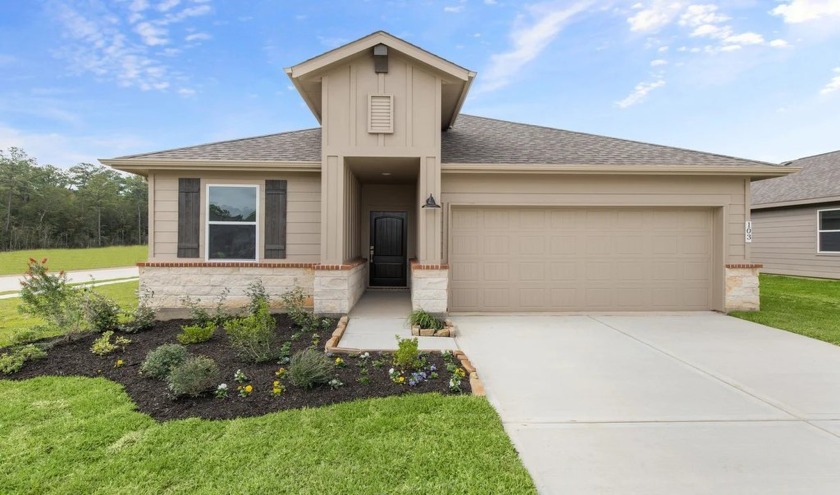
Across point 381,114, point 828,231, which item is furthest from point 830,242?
point 381,114

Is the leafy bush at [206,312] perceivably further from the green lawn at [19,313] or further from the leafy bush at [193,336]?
the green lawn at [19,313]

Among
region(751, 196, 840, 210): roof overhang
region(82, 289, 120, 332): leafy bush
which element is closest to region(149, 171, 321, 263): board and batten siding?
region(82, 289, 120, 332): leafy bush

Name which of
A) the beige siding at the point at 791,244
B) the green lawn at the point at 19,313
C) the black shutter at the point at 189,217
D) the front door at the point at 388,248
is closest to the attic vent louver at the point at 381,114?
the black shutter at the point at 189,217

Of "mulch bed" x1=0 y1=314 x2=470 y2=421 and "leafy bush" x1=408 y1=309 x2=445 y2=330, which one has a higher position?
"leafy bush" x1=408 y1=309 x2=445 y2=330

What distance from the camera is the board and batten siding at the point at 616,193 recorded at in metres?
7.57

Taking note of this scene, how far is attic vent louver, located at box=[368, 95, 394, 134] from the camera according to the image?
693 cm

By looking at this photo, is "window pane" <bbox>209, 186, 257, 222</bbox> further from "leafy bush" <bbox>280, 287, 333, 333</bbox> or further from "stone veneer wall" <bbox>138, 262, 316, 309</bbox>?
"leafy bush" <bbox>280, 287, 333, 333</bbox>

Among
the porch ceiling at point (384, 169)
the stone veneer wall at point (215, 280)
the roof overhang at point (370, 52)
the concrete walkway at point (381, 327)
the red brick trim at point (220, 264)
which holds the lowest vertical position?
the concrete walkway at point (381, 327)

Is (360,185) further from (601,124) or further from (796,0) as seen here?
(601,124)

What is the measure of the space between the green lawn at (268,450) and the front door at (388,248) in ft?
23.4

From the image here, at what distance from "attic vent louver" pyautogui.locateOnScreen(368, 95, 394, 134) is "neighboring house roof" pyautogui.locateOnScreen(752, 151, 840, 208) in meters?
14.3

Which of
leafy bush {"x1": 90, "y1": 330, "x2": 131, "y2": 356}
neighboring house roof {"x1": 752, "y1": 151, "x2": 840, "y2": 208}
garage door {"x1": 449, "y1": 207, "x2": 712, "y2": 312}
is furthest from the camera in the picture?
neighboring house roof {"x1": 752, "y1": 151, "x2": 840, "y2": 208}

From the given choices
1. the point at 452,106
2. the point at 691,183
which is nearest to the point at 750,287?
A: the point at 691,183

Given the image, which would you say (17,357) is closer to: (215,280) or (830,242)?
(215,280)
